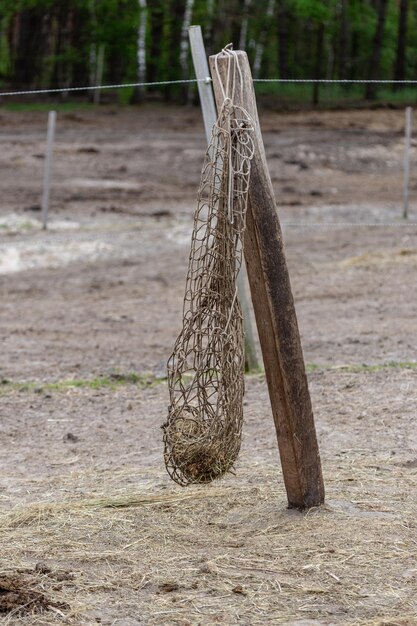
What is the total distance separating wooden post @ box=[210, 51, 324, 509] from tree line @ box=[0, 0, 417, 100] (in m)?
24.2

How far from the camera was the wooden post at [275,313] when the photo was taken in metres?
4.82

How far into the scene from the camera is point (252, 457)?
605 cm

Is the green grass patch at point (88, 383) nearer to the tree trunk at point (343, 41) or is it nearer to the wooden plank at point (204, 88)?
the wooden plank at point (204, 88)

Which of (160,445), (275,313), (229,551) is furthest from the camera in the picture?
(160,445)

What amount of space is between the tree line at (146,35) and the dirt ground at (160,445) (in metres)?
14.1

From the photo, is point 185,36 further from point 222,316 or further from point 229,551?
point 229,551

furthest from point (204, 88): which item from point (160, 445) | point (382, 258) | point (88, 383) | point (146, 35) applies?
point (146, 35)

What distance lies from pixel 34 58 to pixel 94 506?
92.0 ft

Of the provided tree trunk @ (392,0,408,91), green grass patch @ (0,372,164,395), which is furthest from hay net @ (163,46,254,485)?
tree trunk @ (392,0,408,91)

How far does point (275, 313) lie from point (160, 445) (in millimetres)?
1828

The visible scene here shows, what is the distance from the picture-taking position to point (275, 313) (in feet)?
15.9

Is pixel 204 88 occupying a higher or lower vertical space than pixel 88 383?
higher

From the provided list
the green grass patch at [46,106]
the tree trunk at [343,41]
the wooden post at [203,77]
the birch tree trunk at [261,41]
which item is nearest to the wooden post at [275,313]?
the wooden post at [203,77]

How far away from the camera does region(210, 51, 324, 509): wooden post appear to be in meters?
4.82
